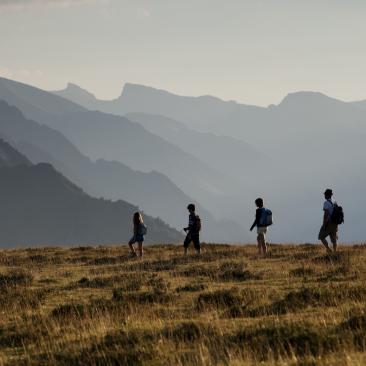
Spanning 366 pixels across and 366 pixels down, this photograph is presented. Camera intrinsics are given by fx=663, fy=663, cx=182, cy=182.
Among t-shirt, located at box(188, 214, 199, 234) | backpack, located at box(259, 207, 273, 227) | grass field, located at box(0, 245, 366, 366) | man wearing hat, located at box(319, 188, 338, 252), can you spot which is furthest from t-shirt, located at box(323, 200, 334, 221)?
t-shirt, located at box(188, 214, 199, 234)

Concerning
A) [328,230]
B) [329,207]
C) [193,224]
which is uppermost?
[329,207]

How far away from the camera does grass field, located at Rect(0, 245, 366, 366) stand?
32.3ft

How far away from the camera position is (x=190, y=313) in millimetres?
14141

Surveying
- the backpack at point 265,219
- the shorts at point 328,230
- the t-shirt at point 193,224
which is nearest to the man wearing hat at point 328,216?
the shorts at point 328,230

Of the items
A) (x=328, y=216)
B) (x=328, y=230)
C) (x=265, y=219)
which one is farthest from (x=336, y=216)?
(x=265, y=219)

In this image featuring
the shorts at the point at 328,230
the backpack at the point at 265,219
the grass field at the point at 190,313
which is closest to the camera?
the grass field at the point at 190,313

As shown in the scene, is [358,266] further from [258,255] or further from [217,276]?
[258,255]

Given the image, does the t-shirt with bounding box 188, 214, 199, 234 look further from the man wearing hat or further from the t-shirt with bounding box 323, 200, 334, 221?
the t-shirt with bounding box 323, 200, 334, 221

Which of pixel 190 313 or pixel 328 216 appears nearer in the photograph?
pixel 190 313

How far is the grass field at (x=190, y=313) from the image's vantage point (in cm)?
985

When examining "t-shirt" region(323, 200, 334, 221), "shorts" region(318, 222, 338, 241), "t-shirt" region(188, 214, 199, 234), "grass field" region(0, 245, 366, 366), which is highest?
"t-shirt" region(323, 200, 334, 221)

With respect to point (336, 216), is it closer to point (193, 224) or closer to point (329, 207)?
point (329, 207)

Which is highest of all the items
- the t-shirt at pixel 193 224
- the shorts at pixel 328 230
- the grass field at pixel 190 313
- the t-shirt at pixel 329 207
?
the t-shirt at pixel 329 207

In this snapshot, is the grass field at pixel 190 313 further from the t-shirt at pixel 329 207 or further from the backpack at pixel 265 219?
the t-shirt at pixel 329 207
